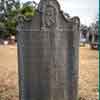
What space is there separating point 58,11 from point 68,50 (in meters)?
0.65

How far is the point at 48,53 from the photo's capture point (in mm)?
4398

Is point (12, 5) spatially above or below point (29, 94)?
above

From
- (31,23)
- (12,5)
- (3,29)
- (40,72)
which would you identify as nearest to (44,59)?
(40,72)

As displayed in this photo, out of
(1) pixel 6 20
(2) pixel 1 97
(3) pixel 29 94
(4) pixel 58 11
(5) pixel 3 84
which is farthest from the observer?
(1) pixel 6 20

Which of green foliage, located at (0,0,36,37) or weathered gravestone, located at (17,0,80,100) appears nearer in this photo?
weathered gravestone, located at (17,0,80,100)

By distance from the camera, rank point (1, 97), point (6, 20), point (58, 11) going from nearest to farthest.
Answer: point (58, 11)
point (1, 97)
point (6, 20)

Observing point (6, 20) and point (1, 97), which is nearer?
point (1, 97)

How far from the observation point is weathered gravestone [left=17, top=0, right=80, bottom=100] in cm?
434

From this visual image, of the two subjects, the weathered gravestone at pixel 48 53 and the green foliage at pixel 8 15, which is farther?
the green foliage at pixel 8 15

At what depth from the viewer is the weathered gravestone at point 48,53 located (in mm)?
4336

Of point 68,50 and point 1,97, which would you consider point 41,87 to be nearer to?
point 68,50

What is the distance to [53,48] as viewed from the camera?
4.39 metres

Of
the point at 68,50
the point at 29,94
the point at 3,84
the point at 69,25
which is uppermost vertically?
the point at 69,25

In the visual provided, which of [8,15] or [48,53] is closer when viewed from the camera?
[48,53]
